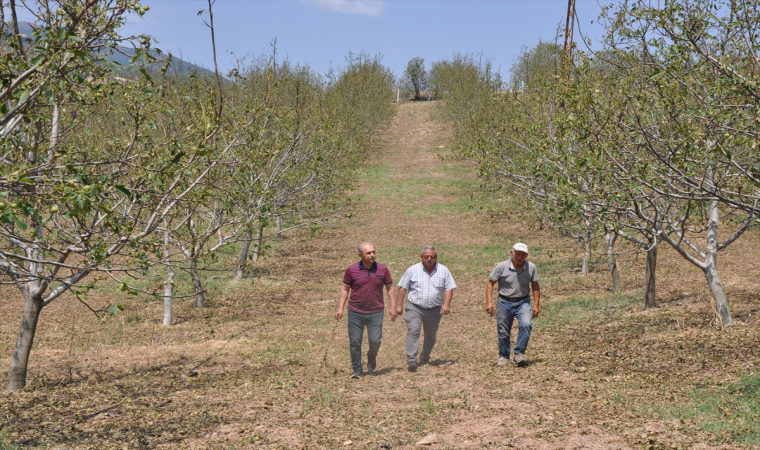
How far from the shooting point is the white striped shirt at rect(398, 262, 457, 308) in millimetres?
9977

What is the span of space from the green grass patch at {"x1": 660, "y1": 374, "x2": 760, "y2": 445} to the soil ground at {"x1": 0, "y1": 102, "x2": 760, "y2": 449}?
1.9 inches

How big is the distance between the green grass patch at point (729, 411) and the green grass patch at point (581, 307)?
20.0 feet

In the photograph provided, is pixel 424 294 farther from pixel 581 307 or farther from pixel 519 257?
pixel 581 307

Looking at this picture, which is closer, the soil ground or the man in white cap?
the soil ground

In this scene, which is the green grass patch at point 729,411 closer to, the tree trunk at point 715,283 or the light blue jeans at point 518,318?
the light blue jeans at point 518,318

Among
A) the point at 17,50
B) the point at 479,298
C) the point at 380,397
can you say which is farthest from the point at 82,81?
the point at 479,298

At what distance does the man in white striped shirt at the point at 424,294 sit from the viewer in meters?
9.97

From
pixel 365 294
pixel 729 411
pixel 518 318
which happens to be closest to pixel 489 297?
pixel 518 318

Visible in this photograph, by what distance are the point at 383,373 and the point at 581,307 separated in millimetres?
6810

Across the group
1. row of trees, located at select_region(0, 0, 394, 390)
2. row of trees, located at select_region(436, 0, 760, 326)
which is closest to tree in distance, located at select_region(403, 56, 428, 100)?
row of trees, located at select_region(0, 0, 394, 390)

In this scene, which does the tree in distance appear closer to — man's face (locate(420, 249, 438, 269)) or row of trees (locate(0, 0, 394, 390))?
row of trees (locate(0, 0, 394, 390))

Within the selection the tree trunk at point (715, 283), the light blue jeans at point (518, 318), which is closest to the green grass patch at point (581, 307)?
the tree trunk at point (715, 283)

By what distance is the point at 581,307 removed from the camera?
1532cm

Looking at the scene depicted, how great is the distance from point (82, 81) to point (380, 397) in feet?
17.4
